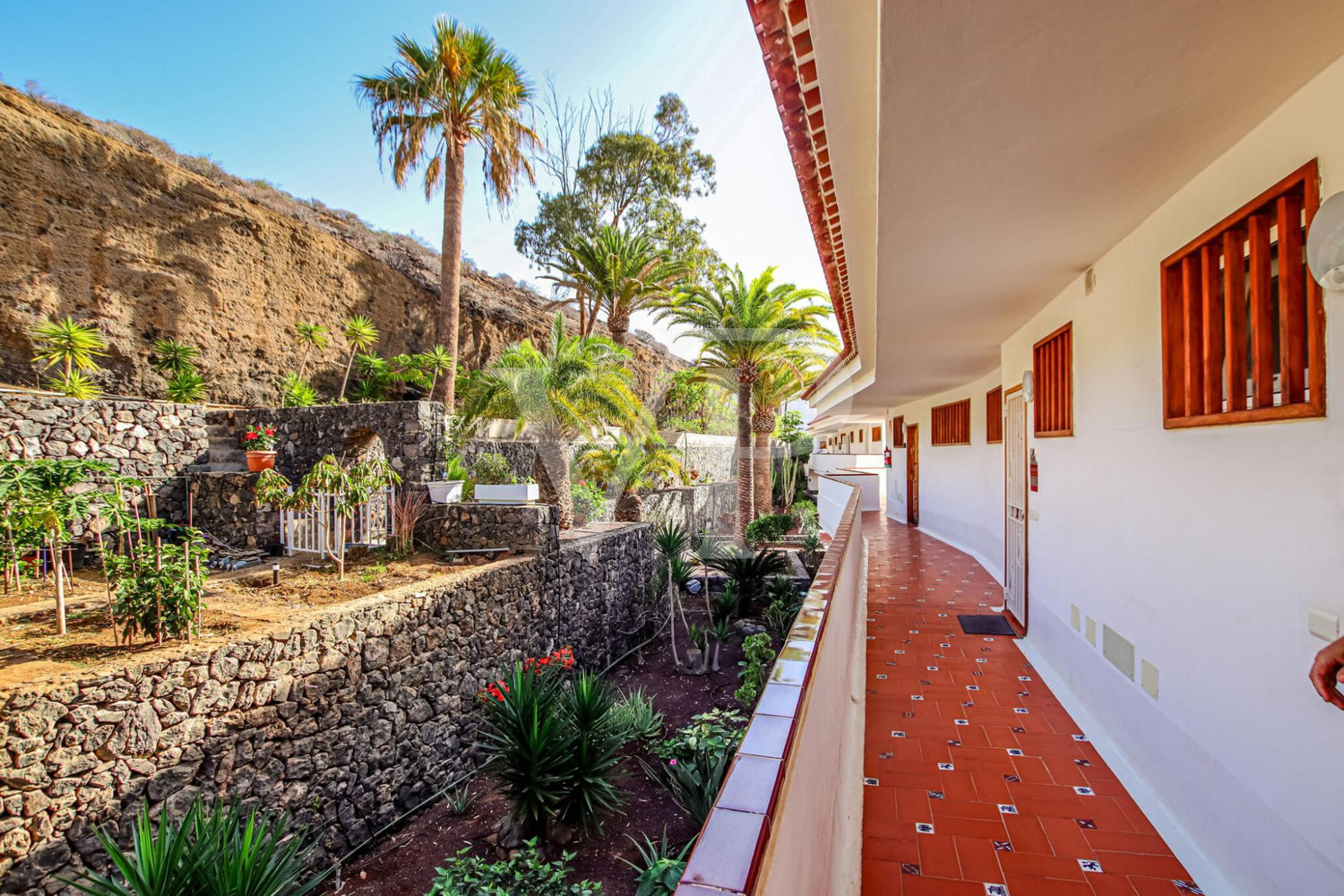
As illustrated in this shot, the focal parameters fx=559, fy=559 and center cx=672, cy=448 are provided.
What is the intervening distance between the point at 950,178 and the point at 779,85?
3.35 ft

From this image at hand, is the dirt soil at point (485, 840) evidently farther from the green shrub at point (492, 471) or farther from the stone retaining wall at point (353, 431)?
the stone retaining wall at point (353, 431)

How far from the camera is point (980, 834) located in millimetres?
3098

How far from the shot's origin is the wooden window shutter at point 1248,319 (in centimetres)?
217

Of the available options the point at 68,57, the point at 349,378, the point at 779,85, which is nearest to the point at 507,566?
the point at 779,85

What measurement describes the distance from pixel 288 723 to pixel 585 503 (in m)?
7.70

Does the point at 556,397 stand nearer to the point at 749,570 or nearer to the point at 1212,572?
the point at 749,570

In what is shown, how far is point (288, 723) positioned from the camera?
5273 mm

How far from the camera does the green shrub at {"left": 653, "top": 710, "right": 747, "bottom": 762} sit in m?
5.91

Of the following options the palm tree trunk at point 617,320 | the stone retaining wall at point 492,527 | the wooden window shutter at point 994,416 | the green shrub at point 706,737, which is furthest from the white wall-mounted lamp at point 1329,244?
the palm tree trunk at point 617,320

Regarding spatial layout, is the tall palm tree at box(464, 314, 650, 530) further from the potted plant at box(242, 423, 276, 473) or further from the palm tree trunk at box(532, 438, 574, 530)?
the potted plant at box(242, 423, 276, 473)

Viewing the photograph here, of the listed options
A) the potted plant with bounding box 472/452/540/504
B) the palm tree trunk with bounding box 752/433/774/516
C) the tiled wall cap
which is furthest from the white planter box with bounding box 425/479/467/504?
the palm tree trunk with bounding box 752/433/774/516

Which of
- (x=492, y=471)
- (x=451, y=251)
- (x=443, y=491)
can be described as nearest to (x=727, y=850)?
(x=443, y=491)

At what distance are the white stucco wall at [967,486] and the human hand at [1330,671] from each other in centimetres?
733

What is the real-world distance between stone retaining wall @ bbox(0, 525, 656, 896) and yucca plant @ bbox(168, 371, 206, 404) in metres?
10.2
